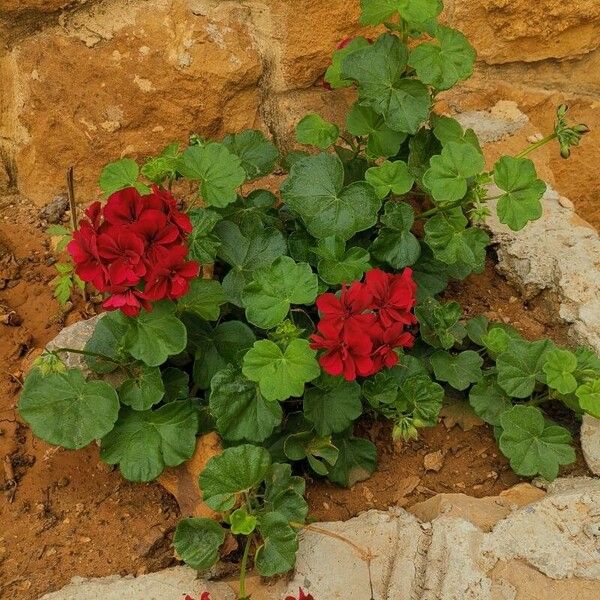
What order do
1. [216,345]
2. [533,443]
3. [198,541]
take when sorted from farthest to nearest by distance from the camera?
[216,345] → [533,443] → [198,541]

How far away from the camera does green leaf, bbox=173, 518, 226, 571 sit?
2.00 m

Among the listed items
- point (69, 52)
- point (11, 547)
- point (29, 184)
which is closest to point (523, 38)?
point (69, 52)

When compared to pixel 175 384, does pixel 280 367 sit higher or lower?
higher

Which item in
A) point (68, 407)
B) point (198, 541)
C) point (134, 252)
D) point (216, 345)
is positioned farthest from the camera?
point (216, 345)

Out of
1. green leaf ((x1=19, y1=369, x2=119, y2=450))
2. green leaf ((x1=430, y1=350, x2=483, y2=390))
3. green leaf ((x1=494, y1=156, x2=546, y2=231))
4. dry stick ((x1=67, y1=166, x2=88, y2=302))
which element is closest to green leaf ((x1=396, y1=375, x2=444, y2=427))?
green leaf ((x1=430, y1=350, x2=483, y2=390))

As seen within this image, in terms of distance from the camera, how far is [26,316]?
2.61m

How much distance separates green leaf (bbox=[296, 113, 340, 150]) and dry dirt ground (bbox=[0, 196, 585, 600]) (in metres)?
0.62

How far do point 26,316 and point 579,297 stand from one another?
5.17 ft

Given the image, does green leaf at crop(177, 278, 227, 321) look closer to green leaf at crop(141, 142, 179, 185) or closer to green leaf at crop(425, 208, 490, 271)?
green leaf at crop(141, 142, 179, 185)

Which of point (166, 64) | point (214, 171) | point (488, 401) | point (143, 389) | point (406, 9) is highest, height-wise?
point (406, 9)

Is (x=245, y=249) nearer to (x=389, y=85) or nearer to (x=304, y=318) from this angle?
(x=304, y=318)

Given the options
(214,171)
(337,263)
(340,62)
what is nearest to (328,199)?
(337,263)

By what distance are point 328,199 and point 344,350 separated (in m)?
0.57

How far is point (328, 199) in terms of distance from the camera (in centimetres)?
244
